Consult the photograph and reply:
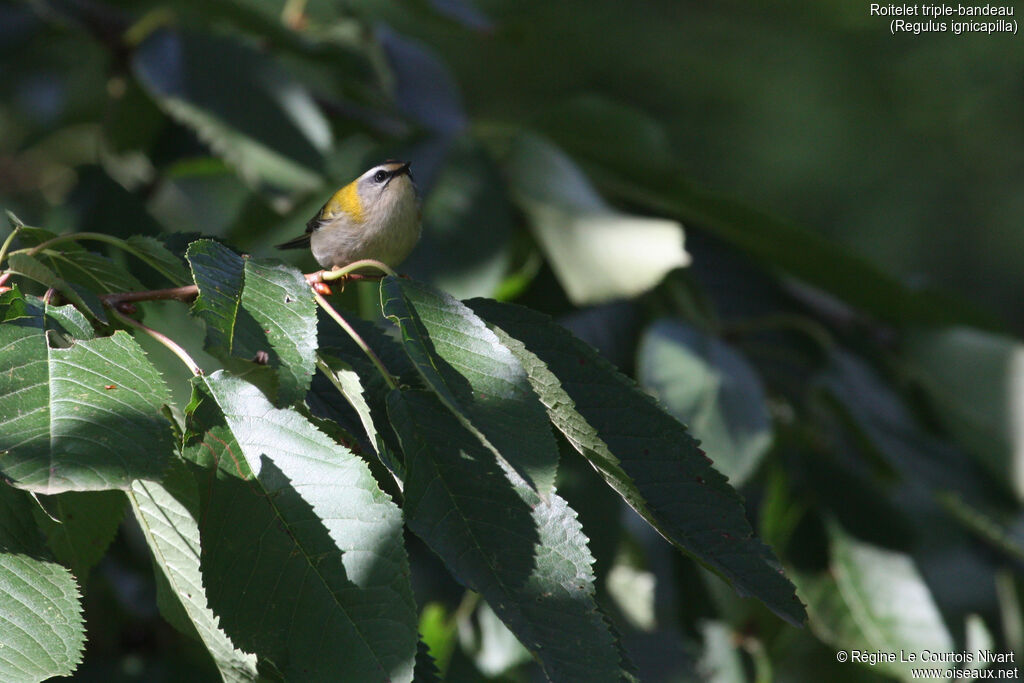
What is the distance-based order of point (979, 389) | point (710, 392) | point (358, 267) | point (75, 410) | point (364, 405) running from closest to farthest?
point (75, 410), point (364, 405), point (358, 267), point (710, 392), point (979, 389)

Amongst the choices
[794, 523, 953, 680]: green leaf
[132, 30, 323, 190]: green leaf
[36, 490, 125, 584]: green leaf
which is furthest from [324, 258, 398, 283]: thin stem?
[794, 523, 953, 680]: green leaf

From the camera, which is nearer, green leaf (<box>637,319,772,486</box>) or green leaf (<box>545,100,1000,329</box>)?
green leaf (<box>637,319,772,486</box>)

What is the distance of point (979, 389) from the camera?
8.90ft

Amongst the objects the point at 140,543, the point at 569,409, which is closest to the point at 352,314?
the point at 569,409

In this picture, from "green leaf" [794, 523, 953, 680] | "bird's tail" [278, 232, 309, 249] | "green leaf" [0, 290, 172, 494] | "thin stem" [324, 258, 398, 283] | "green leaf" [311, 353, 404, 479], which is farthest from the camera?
"bird's tail" [278, 232, 309, 249]

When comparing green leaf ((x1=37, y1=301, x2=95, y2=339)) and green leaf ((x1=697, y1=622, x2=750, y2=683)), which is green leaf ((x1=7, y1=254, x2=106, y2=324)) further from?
green leaf ((x1=697, y1=622, x2=750, y2=683))

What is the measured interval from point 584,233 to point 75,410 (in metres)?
1.54

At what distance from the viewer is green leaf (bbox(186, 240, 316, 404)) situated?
104 cm

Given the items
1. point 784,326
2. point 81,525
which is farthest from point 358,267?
point 784,326

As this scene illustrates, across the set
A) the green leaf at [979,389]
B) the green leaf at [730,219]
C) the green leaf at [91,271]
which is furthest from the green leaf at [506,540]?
the green leaf at [979,389]

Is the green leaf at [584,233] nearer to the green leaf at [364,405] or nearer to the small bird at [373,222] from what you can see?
the small bird at [373,222]

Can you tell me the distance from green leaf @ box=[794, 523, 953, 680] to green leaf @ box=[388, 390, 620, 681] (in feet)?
5.34

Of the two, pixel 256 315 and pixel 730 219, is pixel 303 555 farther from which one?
pixel 730 219

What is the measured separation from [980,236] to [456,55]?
14.9ft
